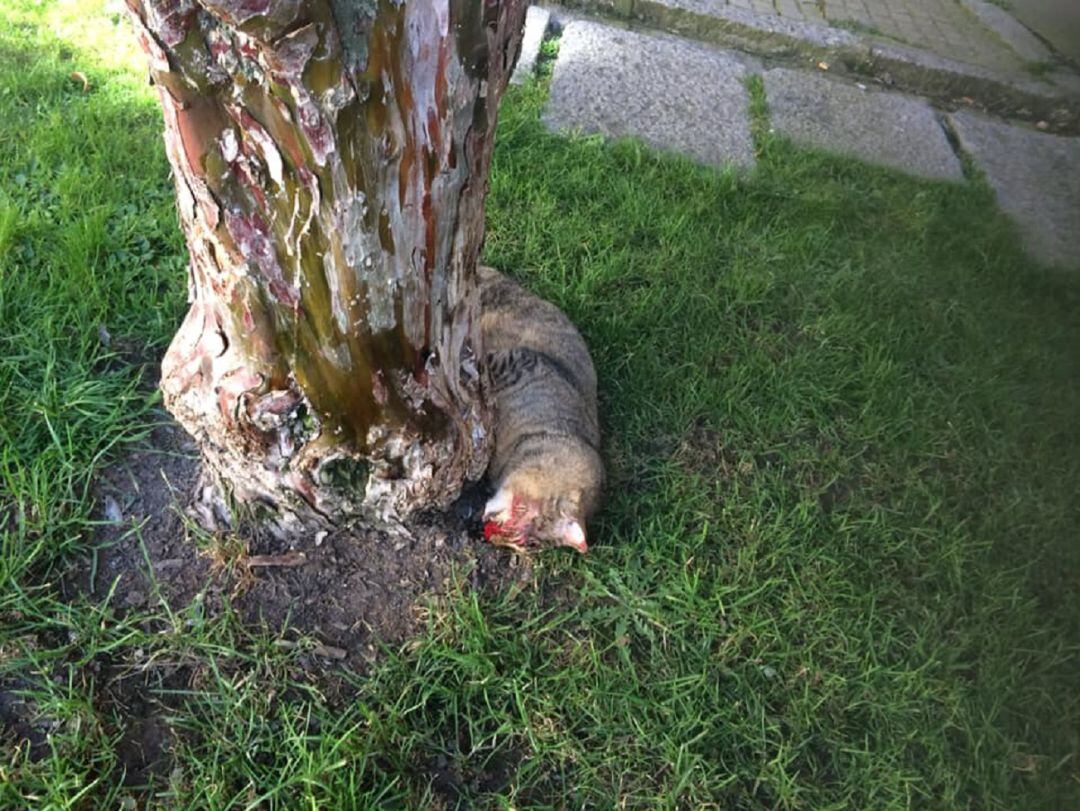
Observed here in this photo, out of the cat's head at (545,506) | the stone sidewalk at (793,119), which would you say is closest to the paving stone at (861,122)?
the stone sidewalk at (793,119)

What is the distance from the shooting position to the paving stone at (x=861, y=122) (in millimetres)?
4453

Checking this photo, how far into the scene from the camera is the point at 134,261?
2.90 meters

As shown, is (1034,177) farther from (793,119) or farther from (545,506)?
(545,506)

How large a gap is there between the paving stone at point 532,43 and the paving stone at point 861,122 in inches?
55.7

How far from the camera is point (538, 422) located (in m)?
2.57

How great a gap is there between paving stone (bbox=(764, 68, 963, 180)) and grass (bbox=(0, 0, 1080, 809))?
64 centimetres

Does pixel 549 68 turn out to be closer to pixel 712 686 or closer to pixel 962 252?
pixel 962 252

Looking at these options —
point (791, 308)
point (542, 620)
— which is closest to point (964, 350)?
point (791, 308)

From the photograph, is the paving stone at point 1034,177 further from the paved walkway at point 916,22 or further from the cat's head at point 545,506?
the cat's head at point 545,506

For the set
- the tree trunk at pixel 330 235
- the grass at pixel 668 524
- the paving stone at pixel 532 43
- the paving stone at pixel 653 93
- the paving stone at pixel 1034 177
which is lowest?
the grass at pixel 668 524

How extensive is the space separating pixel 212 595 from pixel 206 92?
4.24 ft

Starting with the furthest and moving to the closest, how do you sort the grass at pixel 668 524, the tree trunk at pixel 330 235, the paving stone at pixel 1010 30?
the paving stone at pixel 1010 30 < the grass at pixel 668 524 < the tree trunk at pixel 330 235

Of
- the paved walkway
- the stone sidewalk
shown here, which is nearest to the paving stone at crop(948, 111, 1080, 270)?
the stone sidewalk

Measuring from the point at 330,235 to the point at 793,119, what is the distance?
3.81 metres
